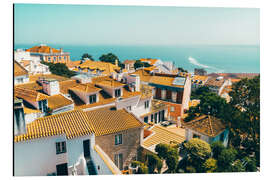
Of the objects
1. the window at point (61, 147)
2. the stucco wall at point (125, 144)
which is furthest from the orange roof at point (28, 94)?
the stucco wall at point (125, 144)

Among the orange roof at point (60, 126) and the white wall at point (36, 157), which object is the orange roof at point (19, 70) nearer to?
the orange roof at point (60, 126)

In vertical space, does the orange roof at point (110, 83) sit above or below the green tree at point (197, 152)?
above

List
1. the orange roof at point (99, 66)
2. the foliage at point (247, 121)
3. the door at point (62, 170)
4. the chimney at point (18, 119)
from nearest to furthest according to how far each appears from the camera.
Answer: the chimney at point (18, 119) → the door at point (62, 170) → the foliage at point (247, 121) → the orange roof at point (99, 66)

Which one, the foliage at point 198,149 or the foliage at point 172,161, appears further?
the foliage at point 198,149

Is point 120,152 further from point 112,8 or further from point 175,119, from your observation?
point 112,8

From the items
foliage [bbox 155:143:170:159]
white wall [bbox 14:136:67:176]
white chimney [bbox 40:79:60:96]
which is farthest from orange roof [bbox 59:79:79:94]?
foliage [bbox 155:143:170:159]

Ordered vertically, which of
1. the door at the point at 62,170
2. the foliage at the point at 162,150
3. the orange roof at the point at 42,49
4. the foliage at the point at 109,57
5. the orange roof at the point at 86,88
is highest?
the orange roof at the point at 42,49

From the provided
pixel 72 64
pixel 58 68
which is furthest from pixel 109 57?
pixel 58 68

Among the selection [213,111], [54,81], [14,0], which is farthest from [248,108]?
[14,0]
